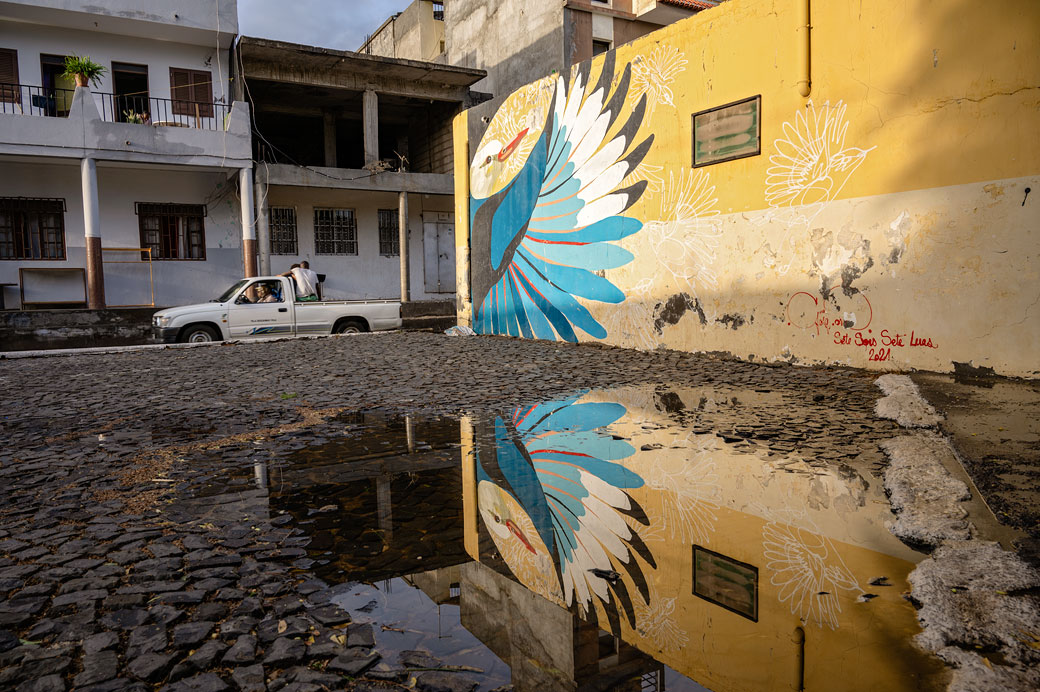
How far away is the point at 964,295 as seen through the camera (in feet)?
20.7

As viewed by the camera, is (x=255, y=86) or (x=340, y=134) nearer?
(x=255, y=86)

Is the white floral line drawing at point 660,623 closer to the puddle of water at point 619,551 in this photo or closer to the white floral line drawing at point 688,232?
the puddle of water at point 619,551

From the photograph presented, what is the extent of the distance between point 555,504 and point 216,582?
1.51 meters

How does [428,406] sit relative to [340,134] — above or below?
below

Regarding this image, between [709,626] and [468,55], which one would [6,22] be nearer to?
[468,55]

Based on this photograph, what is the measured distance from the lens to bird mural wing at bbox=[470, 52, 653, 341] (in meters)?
9.65

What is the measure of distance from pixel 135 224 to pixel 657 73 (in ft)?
48.5

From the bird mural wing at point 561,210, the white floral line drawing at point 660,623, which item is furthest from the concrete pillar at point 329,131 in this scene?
the white floral line drawing at point 660,623

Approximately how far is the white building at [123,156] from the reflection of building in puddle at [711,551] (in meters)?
15.0

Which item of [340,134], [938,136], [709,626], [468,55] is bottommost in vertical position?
[709,626]

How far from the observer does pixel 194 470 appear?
3941mm

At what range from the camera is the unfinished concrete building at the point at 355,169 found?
58.7 feet

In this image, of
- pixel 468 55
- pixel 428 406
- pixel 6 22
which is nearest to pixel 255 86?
pixel 6 22
